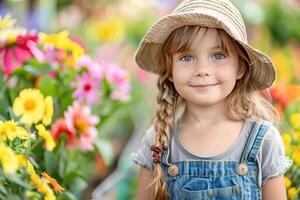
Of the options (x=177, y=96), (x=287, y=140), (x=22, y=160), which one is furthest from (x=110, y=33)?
(x=22, y=160)

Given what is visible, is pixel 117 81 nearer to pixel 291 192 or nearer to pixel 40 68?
pixel 40 68

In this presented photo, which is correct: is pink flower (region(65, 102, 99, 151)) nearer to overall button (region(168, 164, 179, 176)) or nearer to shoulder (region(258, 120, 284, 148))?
overall button (region(168, 164, 179, 176))

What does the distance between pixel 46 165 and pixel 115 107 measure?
1.81ft

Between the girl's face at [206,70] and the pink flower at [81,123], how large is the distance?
613mm

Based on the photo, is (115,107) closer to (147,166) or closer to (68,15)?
(147,166)

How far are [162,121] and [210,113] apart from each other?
153 mm

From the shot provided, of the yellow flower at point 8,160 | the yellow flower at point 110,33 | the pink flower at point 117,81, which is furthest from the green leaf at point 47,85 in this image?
the yellow flower at point 110,33

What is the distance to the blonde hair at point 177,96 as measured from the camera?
2.35m

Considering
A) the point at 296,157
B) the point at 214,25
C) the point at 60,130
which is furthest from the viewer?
the point at 60,130

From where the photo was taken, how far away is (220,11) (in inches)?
92.3

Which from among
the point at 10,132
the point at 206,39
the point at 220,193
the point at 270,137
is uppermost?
the point at 206,39

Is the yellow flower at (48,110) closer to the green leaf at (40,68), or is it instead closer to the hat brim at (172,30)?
the hat brim at (172,30)

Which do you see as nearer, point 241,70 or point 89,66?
point 241,70

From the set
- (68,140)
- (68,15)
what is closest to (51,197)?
(68,140)
